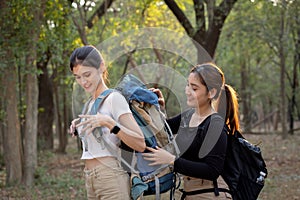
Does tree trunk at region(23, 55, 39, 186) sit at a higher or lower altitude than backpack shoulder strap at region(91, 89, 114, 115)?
lower

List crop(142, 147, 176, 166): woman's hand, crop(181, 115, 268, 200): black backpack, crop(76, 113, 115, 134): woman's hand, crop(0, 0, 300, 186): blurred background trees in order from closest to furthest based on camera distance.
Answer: crop(76, 113, 115, 134): woman's hand
crop(142, 147, 176, 166): woman's hand
crop(181, 115, 268, 200): black backpack
crop(0, 0, 300, 186): blurred background trees

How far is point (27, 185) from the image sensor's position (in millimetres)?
11188

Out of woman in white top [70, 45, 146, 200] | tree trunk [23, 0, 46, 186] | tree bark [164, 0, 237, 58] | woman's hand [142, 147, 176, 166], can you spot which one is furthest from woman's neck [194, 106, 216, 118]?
tree bark [164, 0, 237, 58]

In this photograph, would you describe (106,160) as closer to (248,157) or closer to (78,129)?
(78,129)

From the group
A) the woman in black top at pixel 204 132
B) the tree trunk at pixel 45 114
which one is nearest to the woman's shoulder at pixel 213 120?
the woman in black top at pixel 204 132

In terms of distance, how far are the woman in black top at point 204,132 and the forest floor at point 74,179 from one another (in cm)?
577

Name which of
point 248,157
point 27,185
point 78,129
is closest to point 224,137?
point 248,157

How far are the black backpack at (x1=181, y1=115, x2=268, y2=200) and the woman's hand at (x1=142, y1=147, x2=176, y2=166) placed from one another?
1.19ft

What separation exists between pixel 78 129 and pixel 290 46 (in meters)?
20.4

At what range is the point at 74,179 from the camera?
41.7 ft

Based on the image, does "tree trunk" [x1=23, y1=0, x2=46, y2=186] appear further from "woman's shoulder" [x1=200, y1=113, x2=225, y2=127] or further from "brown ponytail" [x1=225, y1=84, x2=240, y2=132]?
"woman's shoulder" [x1=200, y1=113, x2=225, y2=127]

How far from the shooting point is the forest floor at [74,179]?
9828mm

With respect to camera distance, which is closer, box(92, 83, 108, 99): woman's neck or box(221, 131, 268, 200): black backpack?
box(92, 83, 108, 99): woman's neck

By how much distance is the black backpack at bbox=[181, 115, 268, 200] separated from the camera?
3.59 m
